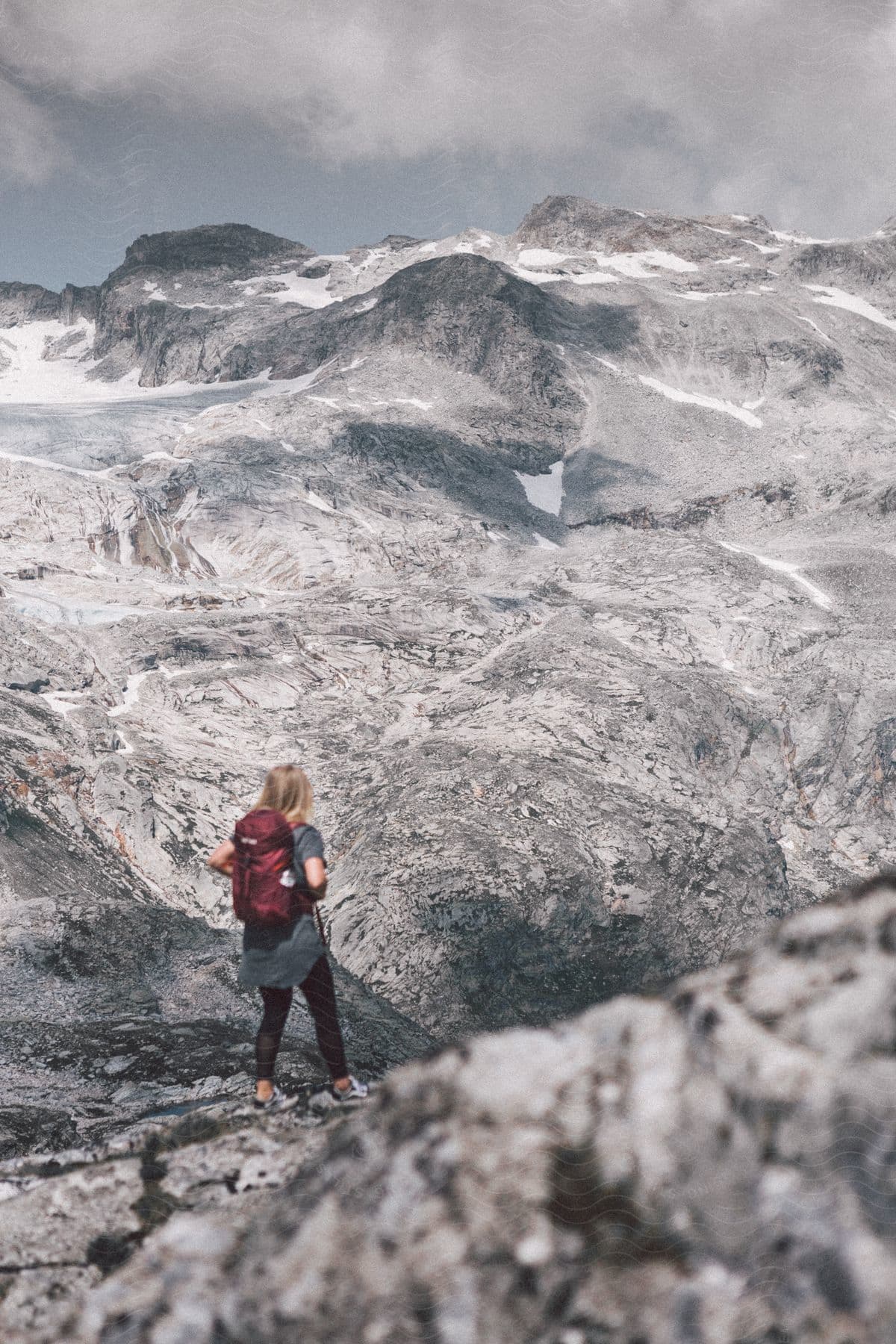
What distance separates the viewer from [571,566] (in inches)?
3447

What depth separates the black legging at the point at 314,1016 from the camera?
688 centimetres

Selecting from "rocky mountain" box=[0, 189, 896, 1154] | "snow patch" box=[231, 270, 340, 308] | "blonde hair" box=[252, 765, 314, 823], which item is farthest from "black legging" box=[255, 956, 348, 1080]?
"snow patch" box=[231, 270, 340, 308]

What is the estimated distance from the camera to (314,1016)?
272 inches

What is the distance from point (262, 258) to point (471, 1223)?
221619 millimetres

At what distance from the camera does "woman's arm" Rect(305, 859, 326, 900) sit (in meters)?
6.45

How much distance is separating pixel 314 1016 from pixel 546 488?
11253cm

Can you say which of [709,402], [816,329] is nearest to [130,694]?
[709,402]

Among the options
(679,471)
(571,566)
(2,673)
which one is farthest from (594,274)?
(2,673)

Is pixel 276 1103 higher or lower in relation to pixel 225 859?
lower

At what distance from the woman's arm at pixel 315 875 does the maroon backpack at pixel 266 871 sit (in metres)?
0.14

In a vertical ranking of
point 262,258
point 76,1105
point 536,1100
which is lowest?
point 76,1105

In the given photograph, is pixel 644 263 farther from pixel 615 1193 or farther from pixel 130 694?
pixel 615 1193

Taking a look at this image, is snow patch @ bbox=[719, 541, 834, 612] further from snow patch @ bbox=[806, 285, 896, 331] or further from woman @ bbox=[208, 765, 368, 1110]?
snow patch @ bbox=[806, 285, 896, 331]

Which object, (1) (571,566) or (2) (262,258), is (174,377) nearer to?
(2) (262,258)
